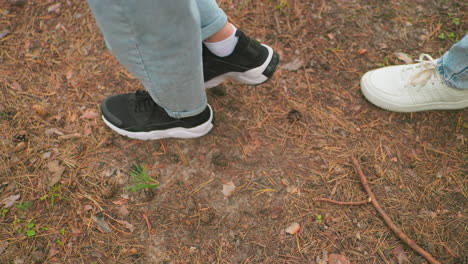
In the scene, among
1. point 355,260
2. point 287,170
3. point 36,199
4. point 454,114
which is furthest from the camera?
point 454,114

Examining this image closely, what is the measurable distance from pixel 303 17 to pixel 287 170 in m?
1.30

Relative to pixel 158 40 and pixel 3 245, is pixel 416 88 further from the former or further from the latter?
pixel 3 245

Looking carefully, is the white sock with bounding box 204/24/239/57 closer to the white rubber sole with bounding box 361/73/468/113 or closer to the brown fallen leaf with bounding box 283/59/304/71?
the brown fallen leaf with bounding box 283/59/304/71

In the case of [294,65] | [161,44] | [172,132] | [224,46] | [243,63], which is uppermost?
[161,44]

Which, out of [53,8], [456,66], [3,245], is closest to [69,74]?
[53,8]

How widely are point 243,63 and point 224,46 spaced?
15 cm

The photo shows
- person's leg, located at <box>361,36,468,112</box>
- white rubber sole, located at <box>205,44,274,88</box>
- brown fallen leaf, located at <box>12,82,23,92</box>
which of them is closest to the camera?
white rubber sole, located at <box>205,44,274,88</box>

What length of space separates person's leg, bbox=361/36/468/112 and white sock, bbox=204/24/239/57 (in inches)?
38.5

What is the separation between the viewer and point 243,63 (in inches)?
62.4

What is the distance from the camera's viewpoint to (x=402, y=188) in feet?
5.31

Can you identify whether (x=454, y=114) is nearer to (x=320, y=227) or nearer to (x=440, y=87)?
(x=440, y=87)

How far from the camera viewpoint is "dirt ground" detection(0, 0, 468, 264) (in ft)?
4.82

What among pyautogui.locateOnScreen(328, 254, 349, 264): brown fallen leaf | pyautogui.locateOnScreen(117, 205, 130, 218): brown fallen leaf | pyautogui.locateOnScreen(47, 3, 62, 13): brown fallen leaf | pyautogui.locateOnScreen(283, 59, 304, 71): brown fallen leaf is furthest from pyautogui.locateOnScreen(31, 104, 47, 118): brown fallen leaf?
pyautogui.locateOnScreen(328, 254, 349, 264): brown fallen leaf

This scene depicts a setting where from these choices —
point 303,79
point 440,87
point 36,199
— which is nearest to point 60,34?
point 36,199
